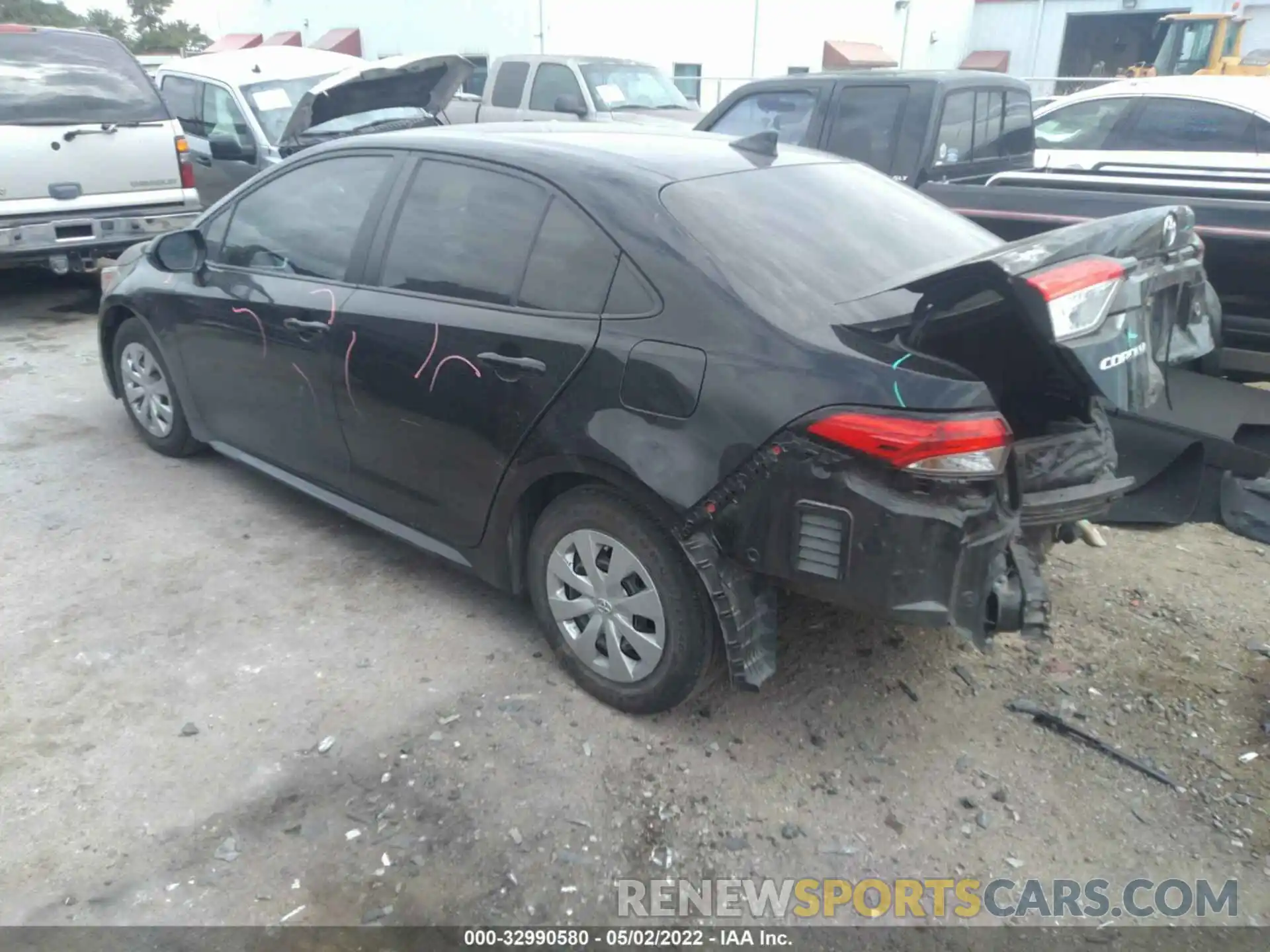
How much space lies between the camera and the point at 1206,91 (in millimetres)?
8359

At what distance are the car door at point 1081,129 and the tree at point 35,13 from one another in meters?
45.6

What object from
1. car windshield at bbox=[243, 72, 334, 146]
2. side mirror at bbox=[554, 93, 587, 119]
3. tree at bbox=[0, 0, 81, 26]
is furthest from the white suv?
tree at bbox=[0, 0, 81, 26]

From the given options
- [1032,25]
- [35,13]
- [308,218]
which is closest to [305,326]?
[308,218]

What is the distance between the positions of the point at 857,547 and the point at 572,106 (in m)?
9.48

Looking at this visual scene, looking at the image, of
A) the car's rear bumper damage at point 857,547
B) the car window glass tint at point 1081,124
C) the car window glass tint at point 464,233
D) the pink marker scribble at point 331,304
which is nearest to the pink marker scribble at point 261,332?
the pink marker scribble at point 331,304

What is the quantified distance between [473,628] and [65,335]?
18.2 feet

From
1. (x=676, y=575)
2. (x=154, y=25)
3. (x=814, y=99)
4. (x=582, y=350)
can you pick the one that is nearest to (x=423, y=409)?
(x=582, y=350)

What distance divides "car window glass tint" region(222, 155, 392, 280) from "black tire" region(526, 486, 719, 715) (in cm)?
143

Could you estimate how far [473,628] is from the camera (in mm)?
3744

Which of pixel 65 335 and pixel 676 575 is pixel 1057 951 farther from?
pixel 65 335

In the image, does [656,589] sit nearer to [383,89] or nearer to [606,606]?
[606,606]

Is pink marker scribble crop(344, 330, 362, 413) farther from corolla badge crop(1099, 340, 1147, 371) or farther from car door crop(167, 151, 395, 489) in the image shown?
corolla badge crop(1099, 340, 1147, 371)

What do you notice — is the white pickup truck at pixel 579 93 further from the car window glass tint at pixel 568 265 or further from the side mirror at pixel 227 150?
the car window glass tint at pixel 568 265

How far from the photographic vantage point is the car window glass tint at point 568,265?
308 centimetres
